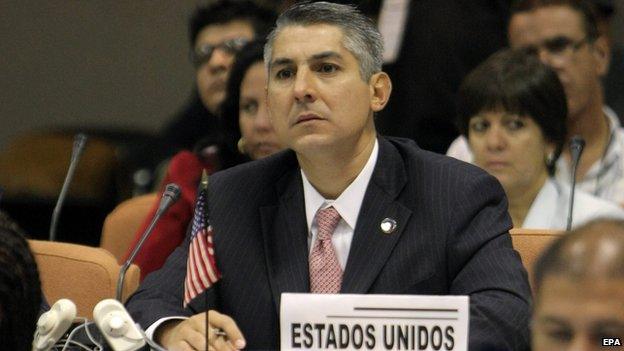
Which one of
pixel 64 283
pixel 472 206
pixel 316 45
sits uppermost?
pixel 316 45

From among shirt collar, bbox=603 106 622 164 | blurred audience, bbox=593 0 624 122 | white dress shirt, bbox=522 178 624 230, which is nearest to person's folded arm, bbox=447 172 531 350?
white dress shirt, bbox=522 178 624 230

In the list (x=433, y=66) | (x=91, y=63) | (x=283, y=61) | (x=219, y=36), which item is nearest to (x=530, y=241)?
(x=283, y=61)

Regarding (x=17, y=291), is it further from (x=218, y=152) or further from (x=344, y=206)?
(x=218, y=152)

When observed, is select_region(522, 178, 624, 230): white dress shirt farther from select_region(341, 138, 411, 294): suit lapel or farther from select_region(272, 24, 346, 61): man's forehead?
select_region(272, 24, 346, 61): man's forehead

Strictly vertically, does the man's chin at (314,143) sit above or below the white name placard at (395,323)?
above

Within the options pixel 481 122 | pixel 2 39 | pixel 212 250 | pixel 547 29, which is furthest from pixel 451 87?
pixel 2 39

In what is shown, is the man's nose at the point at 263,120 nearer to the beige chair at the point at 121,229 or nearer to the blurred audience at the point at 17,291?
the beige chair at the point at 121,229

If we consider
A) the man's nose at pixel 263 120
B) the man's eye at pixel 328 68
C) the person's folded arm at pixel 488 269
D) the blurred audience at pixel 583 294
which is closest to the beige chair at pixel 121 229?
the man's nose at pixel 263 120

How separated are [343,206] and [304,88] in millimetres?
342

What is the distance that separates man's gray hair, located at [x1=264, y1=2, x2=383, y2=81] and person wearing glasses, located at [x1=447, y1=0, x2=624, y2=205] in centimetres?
136

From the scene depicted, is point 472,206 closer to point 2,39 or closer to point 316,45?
point 316,45

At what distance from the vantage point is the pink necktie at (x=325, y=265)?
146 inches

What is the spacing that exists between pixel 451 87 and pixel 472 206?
229 cm

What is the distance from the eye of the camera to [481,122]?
4.98m
